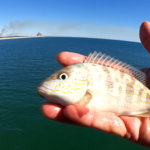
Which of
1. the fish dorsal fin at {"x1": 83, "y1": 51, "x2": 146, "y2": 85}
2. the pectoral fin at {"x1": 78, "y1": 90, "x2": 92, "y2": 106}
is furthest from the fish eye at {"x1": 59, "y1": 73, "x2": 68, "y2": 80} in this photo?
the fish dorsal fin at {"x1": 83, "y1": 51, "x2": 146, "y2": 85}

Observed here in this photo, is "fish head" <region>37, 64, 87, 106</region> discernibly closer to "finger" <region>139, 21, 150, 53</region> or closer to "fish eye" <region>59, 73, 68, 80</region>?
"fish eye" <region>59, 73, 68, 80</region>

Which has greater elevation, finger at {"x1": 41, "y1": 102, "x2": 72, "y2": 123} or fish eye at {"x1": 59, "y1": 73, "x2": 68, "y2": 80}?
fish eye at {"x1": 59, "y1": 73, "x2": 68, "y2": 80}

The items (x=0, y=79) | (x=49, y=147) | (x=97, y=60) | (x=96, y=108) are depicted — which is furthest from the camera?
(x=0, y=79)

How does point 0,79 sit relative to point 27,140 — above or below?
above

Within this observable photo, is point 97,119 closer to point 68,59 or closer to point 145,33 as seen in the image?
point 68,59

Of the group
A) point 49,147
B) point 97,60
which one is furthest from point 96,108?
point 49,147

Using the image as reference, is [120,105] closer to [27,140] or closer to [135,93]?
[135,93]
